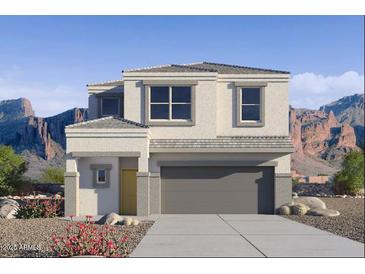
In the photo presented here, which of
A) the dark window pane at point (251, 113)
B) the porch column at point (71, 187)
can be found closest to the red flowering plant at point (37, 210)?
the porch column at point (71, 187)

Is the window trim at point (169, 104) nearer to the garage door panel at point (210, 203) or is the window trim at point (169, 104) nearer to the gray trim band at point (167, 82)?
the gray trim band at point (167, 82)

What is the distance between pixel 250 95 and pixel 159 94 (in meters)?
3.67

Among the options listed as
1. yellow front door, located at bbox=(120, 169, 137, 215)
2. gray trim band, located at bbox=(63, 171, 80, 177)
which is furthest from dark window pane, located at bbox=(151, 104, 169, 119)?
gray trim band, located at bbox=(63, 171, 80, 177)

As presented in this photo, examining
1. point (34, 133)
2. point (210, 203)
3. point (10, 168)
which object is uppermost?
point (34, 133)

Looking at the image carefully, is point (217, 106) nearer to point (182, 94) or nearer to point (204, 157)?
point (182, 94)

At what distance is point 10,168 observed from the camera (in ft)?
70.7

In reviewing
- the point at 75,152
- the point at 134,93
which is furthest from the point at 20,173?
the point at 134,93

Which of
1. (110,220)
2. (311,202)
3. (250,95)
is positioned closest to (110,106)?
(250,95)

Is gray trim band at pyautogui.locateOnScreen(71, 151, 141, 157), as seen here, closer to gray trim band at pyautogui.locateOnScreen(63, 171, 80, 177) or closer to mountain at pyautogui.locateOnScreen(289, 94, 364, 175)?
gray trim band at pyautogui.locateOnScreen(63, 171, 80, 177)

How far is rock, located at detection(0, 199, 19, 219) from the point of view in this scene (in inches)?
854

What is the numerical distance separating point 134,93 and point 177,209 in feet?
15.7

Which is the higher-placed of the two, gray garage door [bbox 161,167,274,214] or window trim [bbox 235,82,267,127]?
window trim [bbox 235,82,267,127]

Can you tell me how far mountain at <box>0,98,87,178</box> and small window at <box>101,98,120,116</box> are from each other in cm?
90
